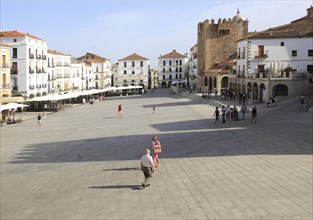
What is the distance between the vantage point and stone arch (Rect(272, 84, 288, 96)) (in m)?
41.4

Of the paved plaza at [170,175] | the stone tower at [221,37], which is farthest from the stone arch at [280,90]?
the stone tower at [221,37]

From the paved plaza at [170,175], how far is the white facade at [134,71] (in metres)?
85.5

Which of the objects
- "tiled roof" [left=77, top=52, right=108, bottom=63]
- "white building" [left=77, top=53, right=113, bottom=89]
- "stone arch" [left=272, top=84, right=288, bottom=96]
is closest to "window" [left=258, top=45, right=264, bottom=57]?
"stone arch" [left=272, top=84, right=288, bottom=96]

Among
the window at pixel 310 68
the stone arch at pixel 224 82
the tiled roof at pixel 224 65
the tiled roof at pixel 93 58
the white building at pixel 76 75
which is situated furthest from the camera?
the tiled roof at pixel 93 58

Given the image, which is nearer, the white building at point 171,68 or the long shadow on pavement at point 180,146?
the long shadow on pavement at point 180,146

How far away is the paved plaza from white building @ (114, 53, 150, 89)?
85.5 m

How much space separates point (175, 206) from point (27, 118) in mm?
33665

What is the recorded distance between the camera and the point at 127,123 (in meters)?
32.6

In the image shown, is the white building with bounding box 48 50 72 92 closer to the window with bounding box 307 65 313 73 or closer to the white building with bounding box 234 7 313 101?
the white building with bounding box 234 7 313 101

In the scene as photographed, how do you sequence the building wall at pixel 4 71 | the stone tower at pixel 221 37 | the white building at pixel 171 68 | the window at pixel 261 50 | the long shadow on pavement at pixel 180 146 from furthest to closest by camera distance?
the white building at pixel 171 68, the stone tower at pixel 221 37, the window at pixel 261 50, the building wall at pixel 4 71, the long shadow on pavement at pixel 180 146

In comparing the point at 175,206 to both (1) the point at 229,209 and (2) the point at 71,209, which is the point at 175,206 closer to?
(1) the point at 229,209

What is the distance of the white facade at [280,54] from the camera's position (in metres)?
44.9

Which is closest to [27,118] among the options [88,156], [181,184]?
[88,156]

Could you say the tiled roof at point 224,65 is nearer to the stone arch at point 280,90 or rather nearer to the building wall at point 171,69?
the stone arch at point 280,90
